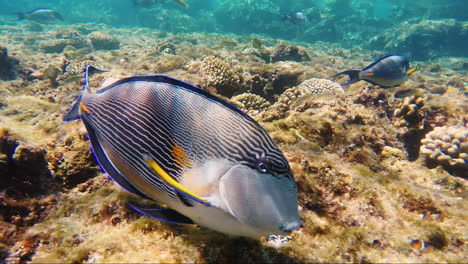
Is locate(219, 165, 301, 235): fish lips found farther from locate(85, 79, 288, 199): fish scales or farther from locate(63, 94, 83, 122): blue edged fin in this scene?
→ locate(63, 94, 83, 122): blue edged fin

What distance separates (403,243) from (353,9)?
35.7 m

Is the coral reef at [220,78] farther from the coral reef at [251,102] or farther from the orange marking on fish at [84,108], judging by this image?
the orange marking on fish at [84,108]

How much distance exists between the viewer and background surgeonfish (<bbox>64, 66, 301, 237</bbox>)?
1.03 meters

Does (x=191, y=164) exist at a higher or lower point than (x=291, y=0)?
lower

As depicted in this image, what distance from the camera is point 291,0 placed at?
28.8 metres

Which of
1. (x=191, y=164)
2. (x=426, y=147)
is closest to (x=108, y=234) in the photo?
(x=191, y=164)

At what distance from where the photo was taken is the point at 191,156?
1.12m

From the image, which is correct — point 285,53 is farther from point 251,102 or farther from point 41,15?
point 41,15

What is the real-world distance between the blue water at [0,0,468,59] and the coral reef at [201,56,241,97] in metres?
18.6

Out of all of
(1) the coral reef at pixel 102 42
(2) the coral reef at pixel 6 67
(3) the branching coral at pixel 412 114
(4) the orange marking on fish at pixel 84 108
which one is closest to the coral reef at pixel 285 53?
Result: (3) the branching coral at pixel 412 114

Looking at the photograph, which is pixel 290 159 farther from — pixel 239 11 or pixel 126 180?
pixel 239 11

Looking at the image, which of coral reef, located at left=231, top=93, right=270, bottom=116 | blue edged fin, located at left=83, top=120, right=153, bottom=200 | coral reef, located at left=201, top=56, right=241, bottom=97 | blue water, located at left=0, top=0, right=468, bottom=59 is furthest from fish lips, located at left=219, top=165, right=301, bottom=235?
blue water, located at left=0, top=0, right=468, bottom=59

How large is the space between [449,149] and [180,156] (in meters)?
4.12

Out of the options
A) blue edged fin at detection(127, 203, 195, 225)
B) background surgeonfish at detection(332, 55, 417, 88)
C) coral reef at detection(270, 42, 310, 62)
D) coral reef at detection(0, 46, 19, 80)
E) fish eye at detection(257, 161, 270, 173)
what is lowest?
coral reef at detection(0, 46, 19, 80)
